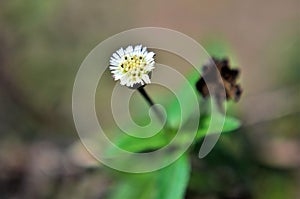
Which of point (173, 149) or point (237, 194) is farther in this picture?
point (237, 194)

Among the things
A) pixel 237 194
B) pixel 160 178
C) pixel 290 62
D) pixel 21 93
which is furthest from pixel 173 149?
pixel 21 93

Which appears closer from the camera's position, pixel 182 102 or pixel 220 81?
pixel 220 81

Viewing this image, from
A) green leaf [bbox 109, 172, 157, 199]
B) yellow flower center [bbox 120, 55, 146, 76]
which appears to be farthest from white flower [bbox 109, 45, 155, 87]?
green leaf [bbox 109, 172, 157, 199]

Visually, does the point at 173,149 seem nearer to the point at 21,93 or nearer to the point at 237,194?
the point at 237,194

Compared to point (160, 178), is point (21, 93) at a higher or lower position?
higher

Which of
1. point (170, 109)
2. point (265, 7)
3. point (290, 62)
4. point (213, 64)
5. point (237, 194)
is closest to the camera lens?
point (213, 64)

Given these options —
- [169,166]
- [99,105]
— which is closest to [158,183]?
[169,166]

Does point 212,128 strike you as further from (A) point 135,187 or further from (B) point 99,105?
(B) point 99,105
